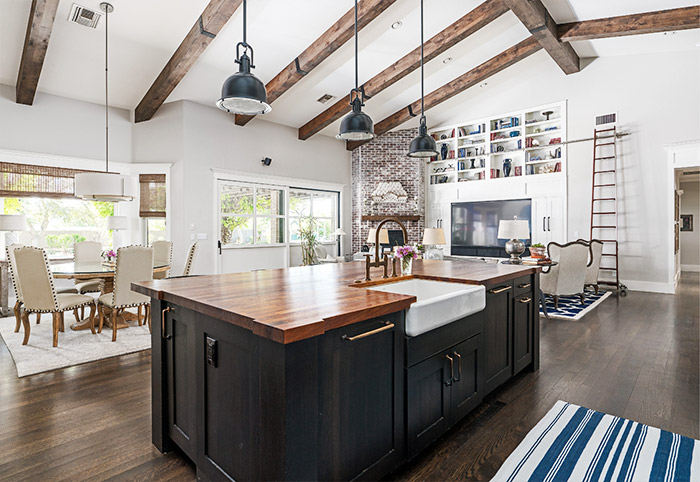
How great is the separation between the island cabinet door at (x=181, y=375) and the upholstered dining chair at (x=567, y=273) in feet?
16.7

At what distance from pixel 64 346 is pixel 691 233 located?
1313 cm

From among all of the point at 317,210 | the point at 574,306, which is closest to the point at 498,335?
the point at 574,306

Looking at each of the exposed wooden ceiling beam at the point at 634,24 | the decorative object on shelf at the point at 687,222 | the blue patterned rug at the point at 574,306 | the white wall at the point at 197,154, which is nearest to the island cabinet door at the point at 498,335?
the blue patterned rug at the point at 574,306

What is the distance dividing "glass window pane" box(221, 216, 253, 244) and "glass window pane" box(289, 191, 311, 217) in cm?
109

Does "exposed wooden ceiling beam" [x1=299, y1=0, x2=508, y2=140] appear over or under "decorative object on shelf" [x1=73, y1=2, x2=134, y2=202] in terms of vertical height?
over

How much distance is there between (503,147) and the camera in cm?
823

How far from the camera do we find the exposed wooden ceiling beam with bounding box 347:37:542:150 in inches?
257

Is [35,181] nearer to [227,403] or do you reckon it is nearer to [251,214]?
[251,214]

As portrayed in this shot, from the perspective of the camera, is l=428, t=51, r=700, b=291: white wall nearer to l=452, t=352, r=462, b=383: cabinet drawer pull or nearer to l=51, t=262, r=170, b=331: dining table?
l=452, t=352, r=462, b=383: cabinet drawer pull

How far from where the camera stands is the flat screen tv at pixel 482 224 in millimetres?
7965

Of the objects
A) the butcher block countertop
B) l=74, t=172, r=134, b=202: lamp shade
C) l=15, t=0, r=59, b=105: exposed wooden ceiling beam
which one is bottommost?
the butcher block countertop

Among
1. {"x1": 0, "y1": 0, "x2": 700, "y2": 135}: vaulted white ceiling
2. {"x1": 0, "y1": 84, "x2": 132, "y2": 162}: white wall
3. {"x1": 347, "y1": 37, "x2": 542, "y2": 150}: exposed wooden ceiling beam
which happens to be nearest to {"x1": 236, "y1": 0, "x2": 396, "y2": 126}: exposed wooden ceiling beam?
{"x1": 0, "y1": 0, "x2": 700, "y2": 135}: vaulted white ceiling

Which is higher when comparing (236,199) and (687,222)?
(236,199)

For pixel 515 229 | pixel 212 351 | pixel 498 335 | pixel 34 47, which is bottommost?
pixel 498 335
